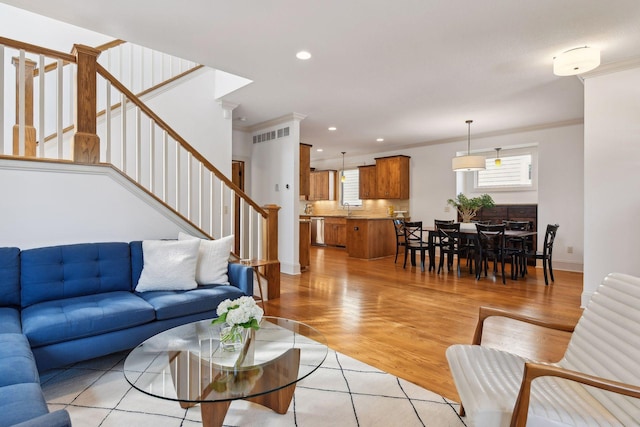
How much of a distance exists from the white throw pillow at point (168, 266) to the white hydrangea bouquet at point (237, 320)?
50.0 inches

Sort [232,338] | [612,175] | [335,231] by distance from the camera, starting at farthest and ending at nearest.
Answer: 1. [335,231]
2. [612,175]
3. [232,338]

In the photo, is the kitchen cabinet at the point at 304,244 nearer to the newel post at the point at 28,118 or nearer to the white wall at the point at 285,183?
the white wall at the point at 285,183

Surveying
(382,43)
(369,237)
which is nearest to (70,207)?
(382,43)

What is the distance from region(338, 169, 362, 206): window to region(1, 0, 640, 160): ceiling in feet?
15.1

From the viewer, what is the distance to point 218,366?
1.63m

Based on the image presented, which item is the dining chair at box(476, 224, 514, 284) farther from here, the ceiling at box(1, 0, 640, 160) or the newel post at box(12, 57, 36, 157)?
the newel post at box(12, 57, 36, 157)

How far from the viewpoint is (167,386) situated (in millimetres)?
1454

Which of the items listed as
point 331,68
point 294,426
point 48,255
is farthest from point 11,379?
point 331,68

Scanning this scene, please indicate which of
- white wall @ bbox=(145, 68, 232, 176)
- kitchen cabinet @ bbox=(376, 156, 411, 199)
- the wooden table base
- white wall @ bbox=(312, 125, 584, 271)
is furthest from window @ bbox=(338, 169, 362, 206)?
the wooden table base

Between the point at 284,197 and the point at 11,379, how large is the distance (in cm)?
473

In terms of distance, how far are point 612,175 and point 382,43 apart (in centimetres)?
293

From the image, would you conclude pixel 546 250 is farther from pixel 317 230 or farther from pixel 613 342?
pixel 317 230

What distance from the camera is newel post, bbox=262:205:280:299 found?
13.9 feet

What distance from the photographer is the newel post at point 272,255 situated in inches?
166
